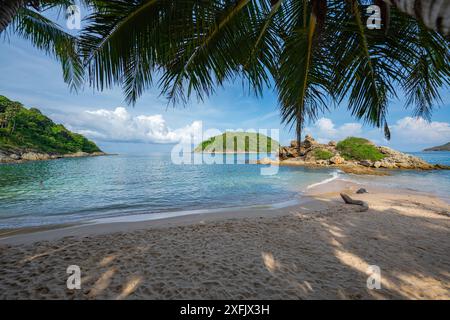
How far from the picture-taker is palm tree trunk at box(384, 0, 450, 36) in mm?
779

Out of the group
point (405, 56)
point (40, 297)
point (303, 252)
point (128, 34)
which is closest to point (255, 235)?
point (303, 252)

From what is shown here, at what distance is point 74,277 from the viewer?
2605 mm

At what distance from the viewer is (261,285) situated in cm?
249

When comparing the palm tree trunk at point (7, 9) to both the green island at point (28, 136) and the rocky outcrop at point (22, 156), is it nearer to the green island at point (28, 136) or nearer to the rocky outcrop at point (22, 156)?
the rocky outcrop at point (22, 156)

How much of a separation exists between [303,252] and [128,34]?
419 centimetres

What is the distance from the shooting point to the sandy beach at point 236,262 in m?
2.38

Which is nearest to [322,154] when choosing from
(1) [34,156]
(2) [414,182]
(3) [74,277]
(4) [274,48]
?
(2) [414,182]

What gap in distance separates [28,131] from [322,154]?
73633 millimetres

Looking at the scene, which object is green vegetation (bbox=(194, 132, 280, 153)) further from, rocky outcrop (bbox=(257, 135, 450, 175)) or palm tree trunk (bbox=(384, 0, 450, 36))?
palm tree trunk (bbox=(384, 0, 450, 36))

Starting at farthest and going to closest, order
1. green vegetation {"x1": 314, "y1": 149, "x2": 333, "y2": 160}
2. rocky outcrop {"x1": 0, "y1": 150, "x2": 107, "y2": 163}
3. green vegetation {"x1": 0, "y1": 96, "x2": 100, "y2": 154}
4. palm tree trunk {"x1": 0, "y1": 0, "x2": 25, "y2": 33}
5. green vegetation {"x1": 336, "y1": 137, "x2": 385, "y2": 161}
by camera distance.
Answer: green vegetation {"x1": 0, "y1": 96, "x2": 100, "y2": 154} → rocky outcrop {"x1": 0, "y1": 150, "x2": 107, "y2": 163} → green vegetation {"x1": 314, "y1": 149, "x2": 333, "y2": 160} → green vegetation {"x1": 336, "y1": 137, "x2": 385, "y2": 161} → palm tree trunk {"x1": 0, "y1": 0, "x2": 25, "y2": 33}

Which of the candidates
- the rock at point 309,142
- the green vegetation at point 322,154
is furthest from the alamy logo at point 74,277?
the rock at point 309,142

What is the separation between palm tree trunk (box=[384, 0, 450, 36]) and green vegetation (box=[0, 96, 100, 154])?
62.7 metres

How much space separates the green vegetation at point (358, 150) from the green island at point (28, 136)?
228ft

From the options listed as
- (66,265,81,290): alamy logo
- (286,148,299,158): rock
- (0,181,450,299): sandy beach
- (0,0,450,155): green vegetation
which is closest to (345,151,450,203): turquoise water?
(0,181,450,299): sandy beach
